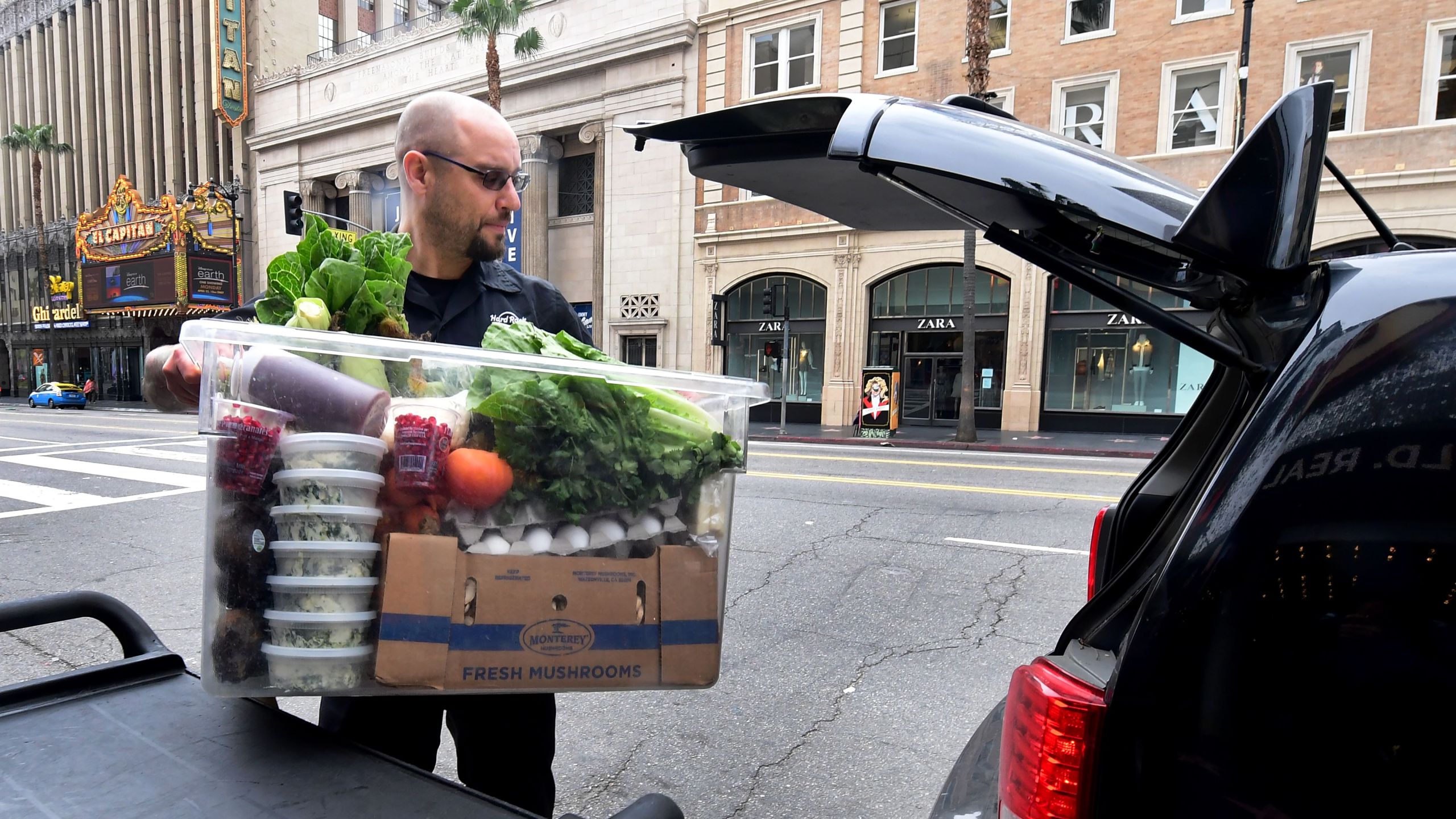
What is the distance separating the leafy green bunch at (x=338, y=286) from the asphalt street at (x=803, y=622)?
3.30ft

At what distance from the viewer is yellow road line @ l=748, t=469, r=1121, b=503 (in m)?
8.29

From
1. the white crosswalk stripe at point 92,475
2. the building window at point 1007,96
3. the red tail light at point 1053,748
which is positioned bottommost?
the white crosswalk stripe at point 92,475

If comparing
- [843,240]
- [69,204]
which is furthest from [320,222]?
[69,204]

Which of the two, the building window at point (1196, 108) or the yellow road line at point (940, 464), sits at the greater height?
the building window at point (1196, 108)

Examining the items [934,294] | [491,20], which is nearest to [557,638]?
[934,294]

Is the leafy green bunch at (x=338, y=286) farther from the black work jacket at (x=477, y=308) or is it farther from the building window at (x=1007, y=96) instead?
the building window at (x=1007, y=96)

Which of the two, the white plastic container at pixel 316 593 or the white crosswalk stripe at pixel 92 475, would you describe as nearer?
the white plastic container at pixel 316 593

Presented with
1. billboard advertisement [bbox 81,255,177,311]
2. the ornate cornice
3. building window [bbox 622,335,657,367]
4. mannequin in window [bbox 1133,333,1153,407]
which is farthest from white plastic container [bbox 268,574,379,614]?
the ornate cornice

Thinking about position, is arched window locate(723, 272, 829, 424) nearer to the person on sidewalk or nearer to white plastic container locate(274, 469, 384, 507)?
the person on sidewalk

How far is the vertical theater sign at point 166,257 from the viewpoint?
109 ft

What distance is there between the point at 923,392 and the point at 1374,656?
66.8 feet

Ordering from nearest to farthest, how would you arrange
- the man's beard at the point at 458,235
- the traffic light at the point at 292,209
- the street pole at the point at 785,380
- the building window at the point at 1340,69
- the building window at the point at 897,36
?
the man's beard at the point at 458,235 → the building window at the point at 1340,69 → the traffic light at the point at 292,209 → the building window at the point at 897,36 → the street pole at the point at 785,380

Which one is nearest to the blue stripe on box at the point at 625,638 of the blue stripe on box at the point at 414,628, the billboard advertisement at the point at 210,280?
the blue stripe on box at the point at 414,628

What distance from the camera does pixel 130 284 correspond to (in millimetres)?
34906
